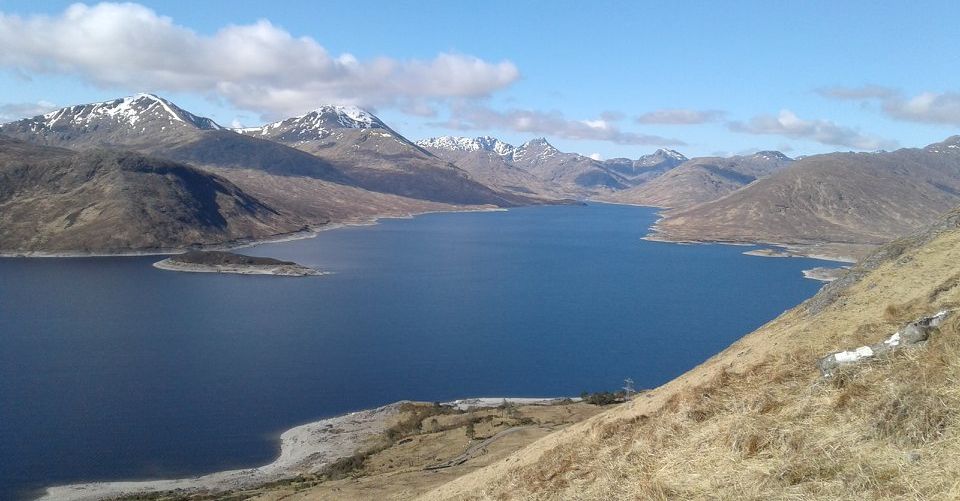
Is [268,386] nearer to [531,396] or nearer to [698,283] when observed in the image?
[531,396]

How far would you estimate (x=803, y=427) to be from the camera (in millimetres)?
11797

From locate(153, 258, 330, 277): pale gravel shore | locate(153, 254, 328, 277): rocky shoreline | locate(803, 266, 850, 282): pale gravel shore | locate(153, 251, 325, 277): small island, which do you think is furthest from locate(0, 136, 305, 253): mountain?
locate(803, 266, 850, 282): pale gravel shore

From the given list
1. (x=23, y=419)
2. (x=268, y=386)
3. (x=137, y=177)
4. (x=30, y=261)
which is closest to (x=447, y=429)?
(x=268, y=386)

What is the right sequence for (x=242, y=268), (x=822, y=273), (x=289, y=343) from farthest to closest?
1. (x=822, y=273)
2. (x=242, y=268)
3. (x=289, y=343)

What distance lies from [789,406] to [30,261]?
164332mm

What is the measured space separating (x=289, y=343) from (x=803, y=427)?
72200 millimetres

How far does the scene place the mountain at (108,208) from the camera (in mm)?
158500

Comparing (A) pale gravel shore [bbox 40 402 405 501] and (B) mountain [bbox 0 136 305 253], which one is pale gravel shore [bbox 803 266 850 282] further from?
(B) mountain [bbox 0 136 305 253]

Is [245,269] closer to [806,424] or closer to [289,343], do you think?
[289,343]

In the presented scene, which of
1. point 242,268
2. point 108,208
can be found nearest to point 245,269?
point 242,268

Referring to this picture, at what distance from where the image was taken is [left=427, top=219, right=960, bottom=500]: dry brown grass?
989cm

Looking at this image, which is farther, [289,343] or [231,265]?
[231,265]

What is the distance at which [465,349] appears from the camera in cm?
7769

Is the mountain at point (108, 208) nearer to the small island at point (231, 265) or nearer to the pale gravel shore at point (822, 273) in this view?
the small island at point (231, 265)
